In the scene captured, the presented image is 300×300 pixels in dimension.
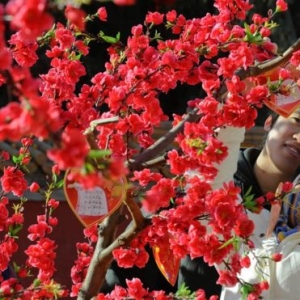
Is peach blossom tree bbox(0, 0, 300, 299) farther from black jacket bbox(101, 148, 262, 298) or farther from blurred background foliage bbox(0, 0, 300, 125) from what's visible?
blurred background foliage bbox(0, 0, 300, 125)

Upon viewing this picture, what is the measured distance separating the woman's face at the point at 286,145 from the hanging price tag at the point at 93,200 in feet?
1.74

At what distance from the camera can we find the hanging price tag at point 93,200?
1.89 m

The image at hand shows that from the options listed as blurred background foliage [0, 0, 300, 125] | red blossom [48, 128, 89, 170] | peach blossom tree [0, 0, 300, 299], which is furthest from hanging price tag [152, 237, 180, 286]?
blurred background foliage [0, 0, 300, 125]

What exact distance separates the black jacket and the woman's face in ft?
0.29

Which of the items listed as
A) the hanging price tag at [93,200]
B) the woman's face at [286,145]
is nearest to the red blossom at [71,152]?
the hanging price tag at [93,200]

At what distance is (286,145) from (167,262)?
42 cm

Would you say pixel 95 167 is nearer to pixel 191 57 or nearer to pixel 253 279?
pixel 191 57

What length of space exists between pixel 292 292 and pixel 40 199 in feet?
8.13

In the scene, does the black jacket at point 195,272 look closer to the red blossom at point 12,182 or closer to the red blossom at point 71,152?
the red blossom at point 12,182

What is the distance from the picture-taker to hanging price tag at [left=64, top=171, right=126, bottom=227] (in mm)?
1888

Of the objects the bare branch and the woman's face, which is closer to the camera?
the bare branch

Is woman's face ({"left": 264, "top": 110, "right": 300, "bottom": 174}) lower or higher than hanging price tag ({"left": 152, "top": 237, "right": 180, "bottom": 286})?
higher

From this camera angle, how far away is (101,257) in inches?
76.7

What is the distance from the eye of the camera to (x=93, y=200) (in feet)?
6.33
